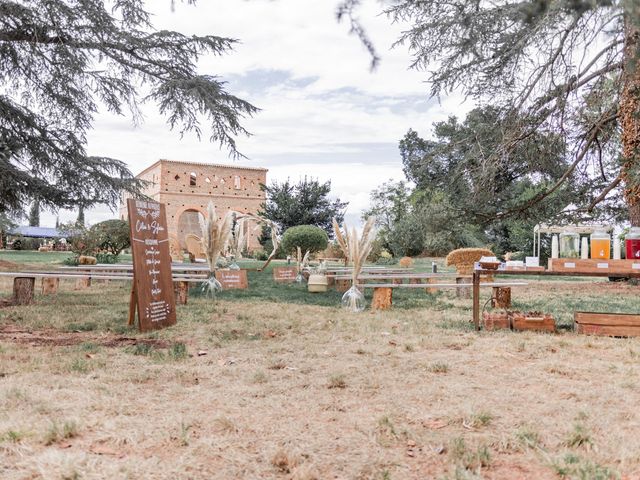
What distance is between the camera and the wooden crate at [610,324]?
5234 mm

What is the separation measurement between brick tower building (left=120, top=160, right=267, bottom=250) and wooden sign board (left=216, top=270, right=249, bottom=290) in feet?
75.5

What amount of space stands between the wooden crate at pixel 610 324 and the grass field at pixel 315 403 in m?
0.16

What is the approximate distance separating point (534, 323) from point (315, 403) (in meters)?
3.44

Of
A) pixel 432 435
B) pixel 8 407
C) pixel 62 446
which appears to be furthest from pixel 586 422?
pixel 8 407

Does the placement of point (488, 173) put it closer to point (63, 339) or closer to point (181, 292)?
point (181, 292)

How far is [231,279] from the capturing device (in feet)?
32.0

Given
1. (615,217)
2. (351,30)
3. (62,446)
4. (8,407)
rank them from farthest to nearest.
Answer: (615,217)
(8,407)
(351,30)
(62,446)

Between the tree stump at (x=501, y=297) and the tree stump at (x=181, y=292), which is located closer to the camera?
the tree stump at (x=501, y=297)

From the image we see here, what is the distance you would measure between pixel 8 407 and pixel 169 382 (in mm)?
860

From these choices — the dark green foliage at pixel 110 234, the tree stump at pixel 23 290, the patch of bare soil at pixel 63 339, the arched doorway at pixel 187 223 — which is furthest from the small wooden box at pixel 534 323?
the arched doorway at pixel 187 223

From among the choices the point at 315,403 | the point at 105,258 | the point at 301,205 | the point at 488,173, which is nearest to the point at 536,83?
the point at 488,173

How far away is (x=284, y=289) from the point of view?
10055mm

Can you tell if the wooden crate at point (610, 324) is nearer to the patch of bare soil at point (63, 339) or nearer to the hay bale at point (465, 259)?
the patch of bare soil at point (63, 339)

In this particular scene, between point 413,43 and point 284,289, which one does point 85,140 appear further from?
point 413,43
